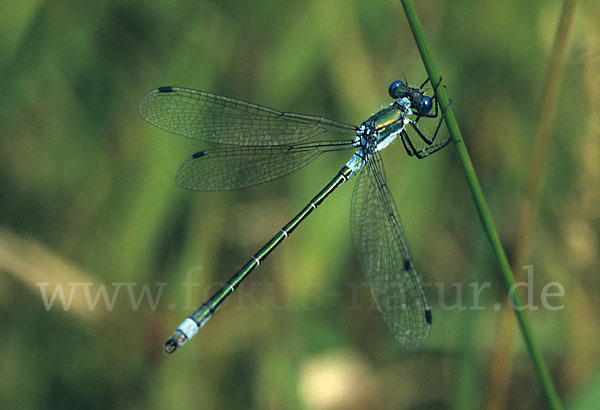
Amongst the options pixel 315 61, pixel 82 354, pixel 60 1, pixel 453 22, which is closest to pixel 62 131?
pixel 60 1

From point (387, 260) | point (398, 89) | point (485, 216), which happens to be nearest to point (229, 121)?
point (398, 89)

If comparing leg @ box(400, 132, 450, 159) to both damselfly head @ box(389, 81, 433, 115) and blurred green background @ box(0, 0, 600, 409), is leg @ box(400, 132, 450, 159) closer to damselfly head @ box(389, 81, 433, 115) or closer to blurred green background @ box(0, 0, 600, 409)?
damselfly head @ box(389, 81, 433, 115)

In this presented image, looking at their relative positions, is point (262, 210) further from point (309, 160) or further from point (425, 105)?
point (425, 105)

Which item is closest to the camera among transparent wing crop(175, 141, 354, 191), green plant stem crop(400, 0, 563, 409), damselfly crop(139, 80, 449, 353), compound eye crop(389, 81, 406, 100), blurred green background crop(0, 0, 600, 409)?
green plant stem crop(400, 0, 563, 409)

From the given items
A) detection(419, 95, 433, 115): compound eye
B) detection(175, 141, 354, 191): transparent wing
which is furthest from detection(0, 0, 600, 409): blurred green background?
detection(419, 95, 433, 115): compound eye

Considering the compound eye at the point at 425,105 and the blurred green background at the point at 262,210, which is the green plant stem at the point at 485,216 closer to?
the compound eye at the point at 425,105

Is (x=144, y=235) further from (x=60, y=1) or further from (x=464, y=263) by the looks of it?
(x=464, y=263)
